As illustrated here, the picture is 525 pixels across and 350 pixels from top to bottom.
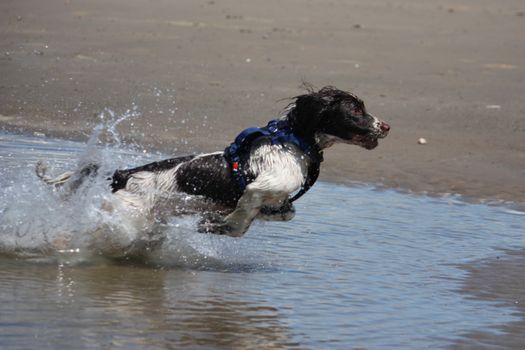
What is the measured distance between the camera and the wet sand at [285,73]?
10539 millimetres

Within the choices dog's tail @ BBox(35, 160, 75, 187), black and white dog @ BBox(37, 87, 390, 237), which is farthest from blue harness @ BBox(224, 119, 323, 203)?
dog's tail @ BBox(35, 160, 75, 187)

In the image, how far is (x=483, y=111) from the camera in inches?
476

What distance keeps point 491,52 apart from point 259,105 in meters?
4.25

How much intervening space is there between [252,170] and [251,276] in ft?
2.14

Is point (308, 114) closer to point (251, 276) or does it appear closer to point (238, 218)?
point (238, 218)

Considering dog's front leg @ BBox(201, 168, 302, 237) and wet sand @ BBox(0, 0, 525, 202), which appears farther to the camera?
A: wet sand @ BBox(0, 0, 525, 202)

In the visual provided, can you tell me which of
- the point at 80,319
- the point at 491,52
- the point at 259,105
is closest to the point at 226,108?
the point at 259,105

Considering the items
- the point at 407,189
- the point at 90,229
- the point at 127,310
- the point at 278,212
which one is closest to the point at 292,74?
the point at 407,189

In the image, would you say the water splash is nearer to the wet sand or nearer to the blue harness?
the blue harness

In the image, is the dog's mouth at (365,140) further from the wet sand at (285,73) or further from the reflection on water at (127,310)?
the wet sand at (285,73)

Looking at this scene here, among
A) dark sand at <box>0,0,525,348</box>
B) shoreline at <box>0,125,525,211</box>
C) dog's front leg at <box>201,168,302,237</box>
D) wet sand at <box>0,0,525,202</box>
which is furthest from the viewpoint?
wet sand at <box>0,0,525,202</box>

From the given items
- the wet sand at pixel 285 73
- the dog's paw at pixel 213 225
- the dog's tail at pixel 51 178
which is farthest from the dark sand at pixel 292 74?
the dog's tail at pixel 51 178

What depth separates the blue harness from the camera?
Answer: 6418 millimetres

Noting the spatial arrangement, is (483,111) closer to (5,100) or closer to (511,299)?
(5,100)
